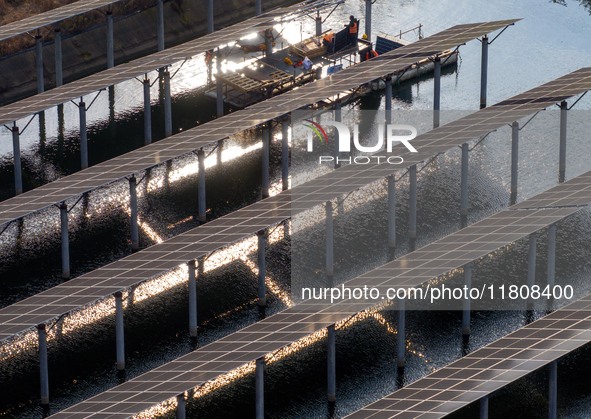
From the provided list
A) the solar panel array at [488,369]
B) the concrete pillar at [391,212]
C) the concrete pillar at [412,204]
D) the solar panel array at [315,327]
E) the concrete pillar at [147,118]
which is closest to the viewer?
the solar panel array at [488,369]

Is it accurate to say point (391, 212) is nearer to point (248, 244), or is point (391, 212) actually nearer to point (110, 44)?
point (248, 244)

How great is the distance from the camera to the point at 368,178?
132 m

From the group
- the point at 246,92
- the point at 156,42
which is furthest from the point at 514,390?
the point at 156,42

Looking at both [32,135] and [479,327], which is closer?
[479,327]

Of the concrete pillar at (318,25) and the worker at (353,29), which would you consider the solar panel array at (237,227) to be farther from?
the concrete pillar at (318,25)

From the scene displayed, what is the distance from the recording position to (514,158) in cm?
14175

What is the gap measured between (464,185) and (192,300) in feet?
75.9

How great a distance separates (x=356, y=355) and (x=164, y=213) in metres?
22.1

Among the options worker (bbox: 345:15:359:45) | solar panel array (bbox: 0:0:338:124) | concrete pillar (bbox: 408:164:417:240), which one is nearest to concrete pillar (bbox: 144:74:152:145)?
solar panel array (bbox: 0:0:338:124)

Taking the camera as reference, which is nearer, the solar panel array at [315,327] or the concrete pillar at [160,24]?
the solar panel array at [315,327]

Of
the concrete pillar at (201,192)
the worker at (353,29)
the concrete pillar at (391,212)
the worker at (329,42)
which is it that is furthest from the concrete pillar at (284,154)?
the worker at (353,29)

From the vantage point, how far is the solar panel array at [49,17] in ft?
481

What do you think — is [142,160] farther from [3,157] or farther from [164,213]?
[3,157]

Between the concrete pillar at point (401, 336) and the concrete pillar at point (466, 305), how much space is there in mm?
4629
